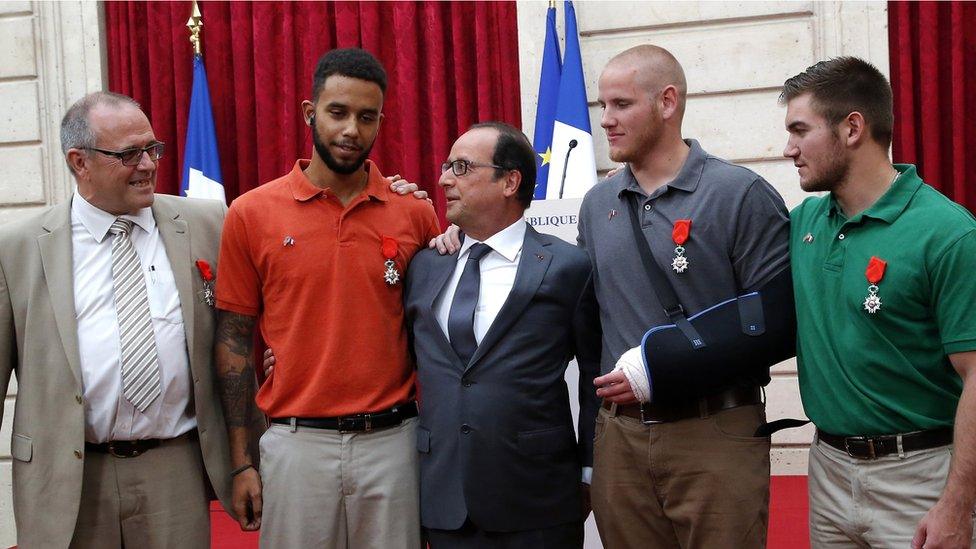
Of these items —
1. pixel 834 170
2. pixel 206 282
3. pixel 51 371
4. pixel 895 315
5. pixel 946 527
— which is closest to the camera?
pixel 946 527

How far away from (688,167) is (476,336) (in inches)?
28.6

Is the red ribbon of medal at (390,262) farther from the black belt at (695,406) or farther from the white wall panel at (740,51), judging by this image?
the white wall panel at (740,51)

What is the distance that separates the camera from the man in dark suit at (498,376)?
8.34 ft

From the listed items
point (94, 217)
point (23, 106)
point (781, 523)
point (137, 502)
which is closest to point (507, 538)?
point (137, 502)

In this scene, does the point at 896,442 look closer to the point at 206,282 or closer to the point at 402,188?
the point at 402,188

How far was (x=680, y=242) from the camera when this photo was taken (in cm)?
243

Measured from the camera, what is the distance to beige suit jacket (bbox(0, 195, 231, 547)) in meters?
2.65

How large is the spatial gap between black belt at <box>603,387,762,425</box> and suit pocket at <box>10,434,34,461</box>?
5.59 feet

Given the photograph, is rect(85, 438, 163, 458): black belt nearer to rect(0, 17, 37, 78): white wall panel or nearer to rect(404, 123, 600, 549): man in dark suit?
rect(404, 123, 600, 549): man in dark suit

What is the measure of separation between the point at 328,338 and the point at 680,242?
991 mm

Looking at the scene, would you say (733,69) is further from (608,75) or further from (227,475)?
(227,475)

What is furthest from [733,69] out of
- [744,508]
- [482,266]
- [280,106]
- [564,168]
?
[744,508]

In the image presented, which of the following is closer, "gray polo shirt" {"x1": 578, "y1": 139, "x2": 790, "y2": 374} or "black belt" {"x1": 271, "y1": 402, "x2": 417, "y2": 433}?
"gray polo shirt" {"x1": 578, "y1": 139, "x2": 790, "y2": 374}

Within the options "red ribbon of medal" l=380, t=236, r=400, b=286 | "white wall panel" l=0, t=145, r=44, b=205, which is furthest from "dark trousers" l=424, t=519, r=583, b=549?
"white wall panel" l=0, t=145, r=44, b=205
